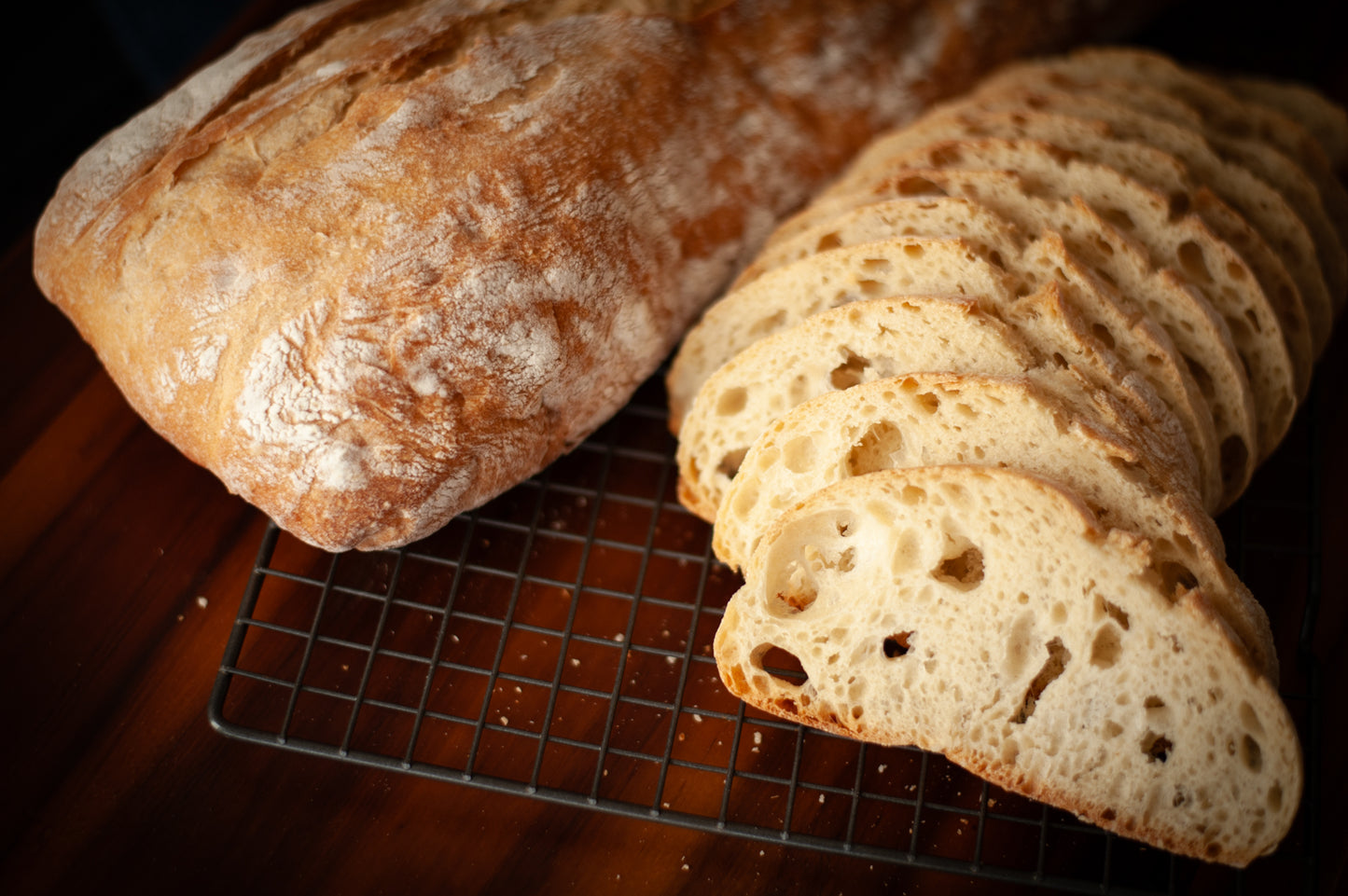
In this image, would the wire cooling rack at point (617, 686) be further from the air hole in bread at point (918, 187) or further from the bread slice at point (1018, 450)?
the air hole in bread at point (918, 187)

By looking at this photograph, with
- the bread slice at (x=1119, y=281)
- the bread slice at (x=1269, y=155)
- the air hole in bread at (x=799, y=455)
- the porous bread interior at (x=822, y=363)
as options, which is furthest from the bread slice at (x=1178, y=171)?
the air hole in bread at (x=799, y=455)

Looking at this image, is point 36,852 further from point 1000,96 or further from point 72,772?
point 1000,96

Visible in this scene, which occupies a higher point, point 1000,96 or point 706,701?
point 1000,96

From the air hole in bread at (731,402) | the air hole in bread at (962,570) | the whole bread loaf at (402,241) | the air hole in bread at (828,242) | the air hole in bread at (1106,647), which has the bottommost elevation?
Answer: the air hole in bread at (1106,647)

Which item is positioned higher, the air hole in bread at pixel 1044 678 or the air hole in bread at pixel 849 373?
the air hole in bread at pixel 849 373

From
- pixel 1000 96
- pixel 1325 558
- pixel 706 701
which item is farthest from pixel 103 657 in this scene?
pixel 1325 558
